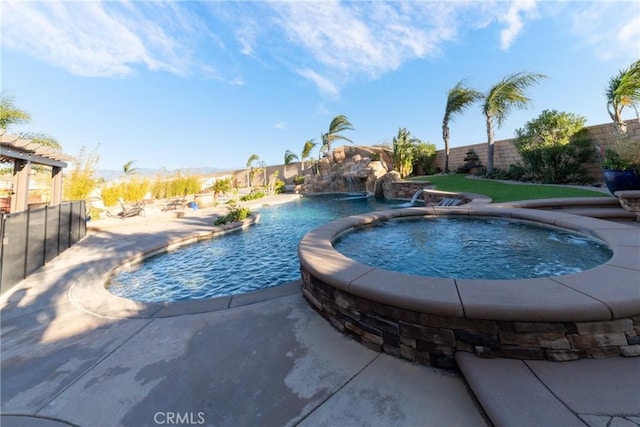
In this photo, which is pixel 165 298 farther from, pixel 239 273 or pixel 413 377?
pixel 413 377

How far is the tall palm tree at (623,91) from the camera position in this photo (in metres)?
9.55

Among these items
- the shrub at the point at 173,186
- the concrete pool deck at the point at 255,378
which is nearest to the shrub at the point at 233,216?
the concrete pool deck at the point at 255,378

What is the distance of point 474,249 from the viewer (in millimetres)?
4012

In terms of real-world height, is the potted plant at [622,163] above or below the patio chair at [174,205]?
above

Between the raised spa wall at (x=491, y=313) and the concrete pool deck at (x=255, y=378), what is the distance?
110 millimetres

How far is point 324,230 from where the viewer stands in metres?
4.68

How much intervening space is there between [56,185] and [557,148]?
61.9ft

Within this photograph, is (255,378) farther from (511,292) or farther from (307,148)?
(307,148)

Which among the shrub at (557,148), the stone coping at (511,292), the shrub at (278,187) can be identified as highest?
the shrub at (557,148)

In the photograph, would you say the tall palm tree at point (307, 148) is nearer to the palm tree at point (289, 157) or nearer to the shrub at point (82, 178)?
the palm tree at point (289, 157)

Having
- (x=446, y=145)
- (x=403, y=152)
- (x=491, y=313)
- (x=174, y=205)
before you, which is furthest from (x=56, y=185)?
(x=446, y=145)

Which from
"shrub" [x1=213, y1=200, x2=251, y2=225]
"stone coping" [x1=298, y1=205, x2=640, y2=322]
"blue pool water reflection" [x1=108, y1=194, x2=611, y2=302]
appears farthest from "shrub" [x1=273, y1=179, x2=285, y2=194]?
"stone coping" [x1=298, y1=205, x2=640, y2=322]

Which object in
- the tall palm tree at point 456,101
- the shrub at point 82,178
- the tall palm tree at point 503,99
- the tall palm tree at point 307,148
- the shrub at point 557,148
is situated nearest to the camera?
the shrub at point 557,148

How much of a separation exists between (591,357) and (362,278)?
1.75 m
